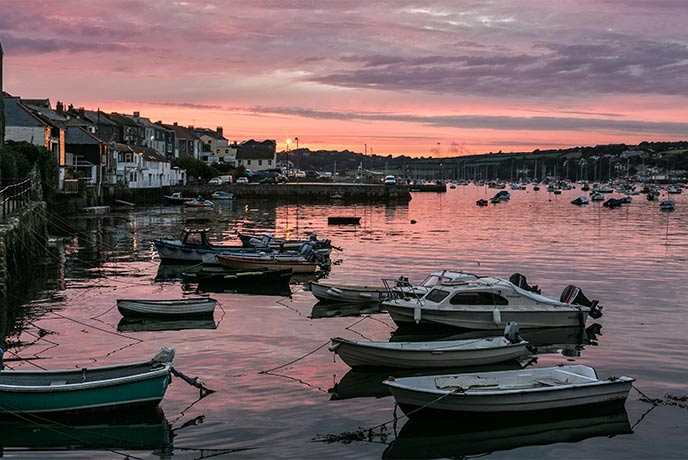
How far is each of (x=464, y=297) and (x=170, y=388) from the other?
1216 centimetres

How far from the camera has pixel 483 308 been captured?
98.7ft

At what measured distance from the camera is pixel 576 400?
20719 mm

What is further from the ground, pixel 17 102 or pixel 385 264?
pixel 17 102

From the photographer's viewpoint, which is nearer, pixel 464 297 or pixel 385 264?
pixel 464 297

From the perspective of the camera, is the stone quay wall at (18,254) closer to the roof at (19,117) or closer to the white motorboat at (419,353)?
the white motorboat at (419,353)

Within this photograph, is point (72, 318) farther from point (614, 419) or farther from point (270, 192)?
point (270, 192)

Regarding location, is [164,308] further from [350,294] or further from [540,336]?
[540,336]

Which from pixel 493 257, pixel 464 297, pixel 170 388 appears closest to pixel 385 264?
pixel 493 257

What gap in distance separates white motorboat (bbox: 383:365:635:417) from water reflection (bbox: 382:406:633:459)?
11.9 inches

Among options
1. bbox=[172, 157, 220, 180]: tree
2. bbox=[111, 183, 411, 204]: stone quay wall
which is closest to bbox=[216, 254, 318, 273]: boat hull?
bbox=[111, 183, 411, 204]: stone quay wall

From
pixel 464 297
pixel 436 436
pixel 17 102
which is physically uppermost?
pixel 17 102

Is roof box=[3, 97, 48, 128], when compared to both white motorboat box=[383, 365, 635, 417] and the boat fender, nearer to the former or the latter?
the boat fender

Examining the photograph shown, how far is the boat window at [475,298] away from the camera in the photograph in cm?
3022

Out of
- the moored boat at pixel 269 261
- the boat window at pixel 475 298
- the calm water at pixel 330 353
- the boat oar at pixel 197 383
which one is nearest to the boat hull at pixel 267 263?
the moored boat at pixel 269 261
